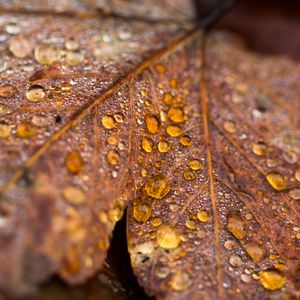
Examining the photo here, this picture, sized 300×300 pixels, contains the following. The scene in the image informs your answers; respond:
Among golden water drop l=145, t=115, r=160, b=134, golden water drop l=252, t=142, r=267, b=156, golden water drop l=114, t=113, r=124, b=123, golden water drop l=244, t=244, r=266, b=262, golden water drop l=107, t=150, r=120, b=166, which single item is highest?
golden water drop l=114, t=113, r=124, b=123

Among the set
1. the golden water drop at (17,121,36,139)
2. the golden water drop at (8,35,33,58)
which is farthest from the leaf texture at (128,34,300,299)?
the golden water drop at (8,35,33,58)

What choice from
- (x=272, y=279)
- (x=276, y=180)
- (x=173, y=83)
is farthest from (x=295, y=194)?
(x=173, y=83)

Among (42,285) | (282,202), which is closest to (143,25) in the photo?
(282,202)

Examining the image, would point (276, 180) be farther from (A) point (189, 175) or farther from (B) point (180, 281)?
(B) point (180, 281)

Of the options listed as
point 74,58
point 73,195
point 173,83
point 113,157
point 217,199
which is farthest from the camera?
point 173,83

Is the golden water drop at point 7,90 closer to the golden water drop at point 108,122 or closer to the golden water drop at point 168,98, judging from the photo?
the golden water drop at point 108,122

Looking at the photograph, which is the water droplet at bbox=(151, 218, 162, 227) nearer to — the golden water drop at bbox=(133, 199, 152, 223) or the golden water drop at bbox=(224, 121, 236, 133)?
the golden water drop at bbox=(133, 199, 152, 223)
